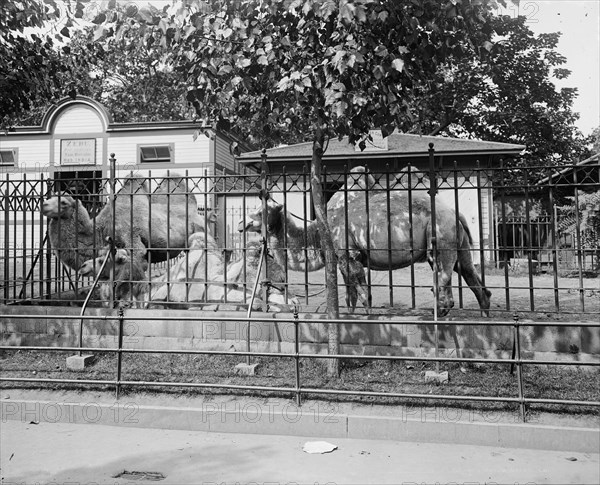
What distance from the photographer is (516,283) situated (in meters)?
14.4

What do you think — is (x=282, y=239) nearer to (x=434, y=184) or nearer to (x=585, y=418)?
(x=434, y=184)

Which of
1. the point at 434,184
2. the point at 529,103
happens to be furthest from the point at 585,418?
the point at 529,103

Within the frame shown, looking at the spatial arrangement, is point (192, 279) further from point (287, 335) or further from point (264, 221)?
point (287, 335)

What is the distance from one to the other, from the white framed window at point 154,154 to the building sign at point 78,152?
83.7 inches

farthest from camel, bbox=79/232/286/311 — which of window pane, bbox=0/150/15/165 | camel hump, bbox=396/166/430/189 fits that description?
window pane, bbox=0/150/15/165

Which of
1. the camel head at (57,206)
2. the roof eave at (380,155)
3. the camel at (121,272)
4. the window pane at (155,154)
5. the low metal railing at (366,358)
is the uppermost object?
the window pane at (155,154)

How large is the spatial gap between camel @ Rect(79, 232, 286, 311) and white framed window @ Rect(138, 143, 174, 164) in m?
13.4

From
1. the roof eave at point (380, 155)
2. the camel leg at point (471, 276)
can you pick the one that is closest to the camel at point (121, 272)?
the camel leg at point (471, 276)

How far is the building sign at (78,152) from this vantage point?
22969mm

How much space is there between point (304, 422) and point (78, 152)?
2090 cm

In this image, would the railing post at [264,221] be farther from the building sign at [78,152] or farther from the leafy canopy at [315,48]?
the building sign at [78,152]

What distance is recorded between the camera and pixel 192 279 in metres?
8.95

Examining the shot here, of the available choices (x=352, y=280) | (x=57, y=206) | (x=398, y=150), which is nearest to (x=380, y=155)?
(x=398, y=150)

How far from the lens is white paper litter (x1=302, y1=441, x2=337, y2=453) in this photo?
15.8ft
